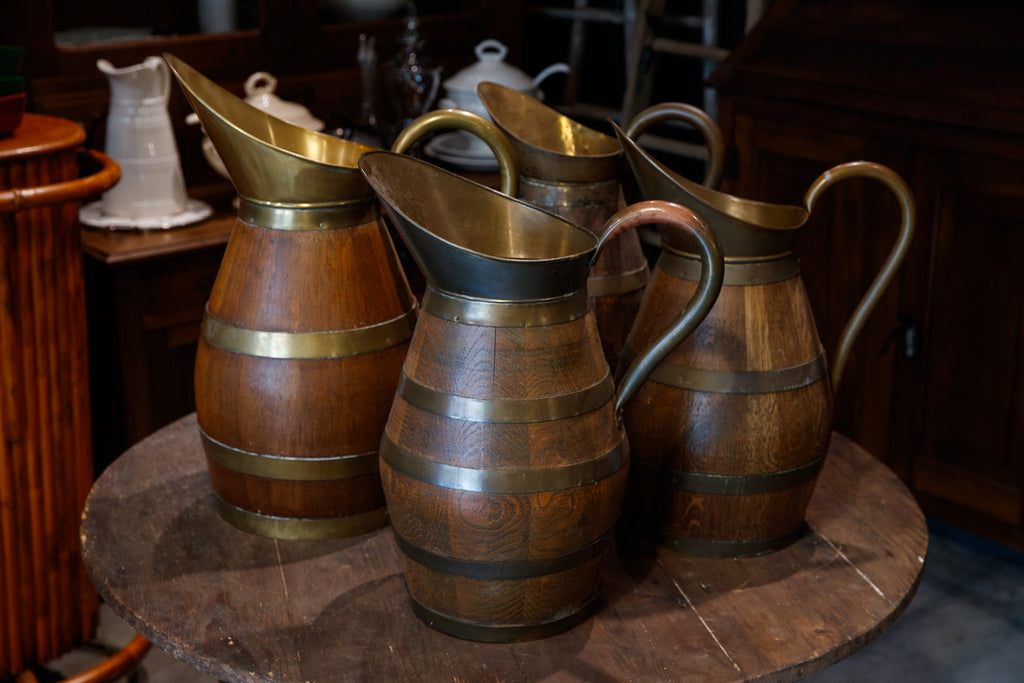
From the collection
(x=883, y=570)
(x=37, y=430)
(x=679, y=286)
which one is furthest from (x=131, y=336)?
(x=883, y=570)

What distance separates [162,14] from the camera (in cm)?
239

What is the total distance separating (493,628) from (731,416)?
27 centimetres

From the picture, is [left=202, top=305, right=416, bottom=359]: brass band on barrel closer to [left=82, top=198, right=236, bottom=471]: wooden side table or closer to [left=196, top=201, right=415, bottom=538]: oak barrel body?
[left=196, top=201, right=415, bottom=538]: oak barrel body

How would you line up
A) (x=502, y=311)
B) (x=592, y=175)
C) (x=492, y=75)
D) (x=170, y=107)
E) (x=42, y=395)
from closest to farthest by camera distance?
(x=502, y=311), (x=592, y=175), (x=42, y=395), (x=170, y=107), (x=492, y=75)

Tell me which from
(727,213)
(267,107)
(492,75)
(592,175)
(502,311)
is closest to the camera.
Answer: (502,311)

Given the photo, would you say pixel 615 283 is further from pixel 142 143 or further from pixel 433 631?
pixel 142 143

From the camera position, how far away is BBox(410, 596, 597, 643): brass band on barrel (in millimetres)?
847

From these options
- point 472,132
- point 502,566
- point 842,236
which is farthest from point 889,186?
point 842,236

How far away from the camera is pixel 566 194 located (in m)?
1.06

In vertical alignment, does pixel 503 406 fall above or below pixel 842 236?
above

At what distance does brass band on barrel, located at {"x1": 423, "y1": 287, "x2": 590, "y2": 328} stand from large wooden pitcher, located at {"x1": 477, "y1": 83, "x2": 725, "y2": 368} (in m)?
0.23

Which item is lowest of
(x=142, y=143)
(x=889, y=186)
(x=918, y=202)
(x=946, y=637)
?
(x=946, y=637)

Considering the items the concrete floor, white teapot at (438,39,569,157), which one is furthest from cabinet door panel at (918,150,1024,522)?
white teapot at (438,39,569,157)

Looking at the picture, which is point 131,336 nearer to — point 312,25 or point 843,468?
point 312,25
